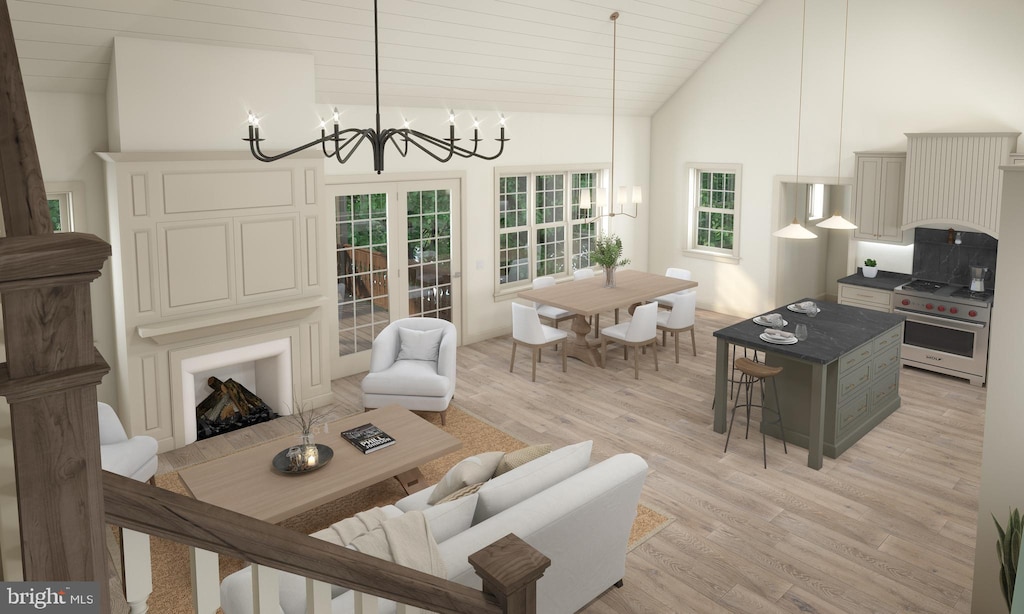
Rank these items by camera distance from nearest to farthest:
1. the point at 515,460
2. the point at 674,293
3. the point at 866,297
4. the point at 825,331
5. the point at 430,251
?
the point at 515,460, the point at 825,331, the point at 866,297, the point at 430,251, the point at 674,293

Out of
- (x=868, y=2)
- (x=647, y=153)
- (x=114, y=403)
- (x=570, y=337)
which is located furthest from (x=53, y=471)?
(x=647, y=153)

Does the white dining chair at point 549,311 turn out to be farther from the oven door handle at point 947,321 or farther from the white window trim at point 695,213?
the oven door handle at point 947,321

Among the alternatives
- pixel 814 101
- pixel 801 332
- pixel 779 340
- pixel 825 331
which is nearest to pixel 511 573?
pixel 779 340

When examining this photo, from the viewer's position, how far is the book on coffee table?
512 cm

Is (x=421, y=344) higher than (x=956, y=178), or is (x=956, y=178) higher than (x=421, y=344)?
(x=956, y=178)

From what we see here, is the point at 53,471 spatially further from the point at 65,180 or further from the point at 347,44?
the point at 347,44

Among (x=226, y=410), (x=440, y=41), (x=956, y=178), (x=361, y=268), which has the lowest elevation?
(x=226, y=410)

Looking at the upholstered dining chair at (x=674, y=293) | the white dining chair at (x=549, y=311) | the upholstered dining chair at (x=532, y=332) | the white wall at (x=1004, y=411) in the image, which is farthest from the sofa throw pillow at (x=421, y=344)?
the white wall at (x=1004, y=411)

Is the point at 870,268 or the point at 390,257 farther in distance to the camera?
the point at 870,268

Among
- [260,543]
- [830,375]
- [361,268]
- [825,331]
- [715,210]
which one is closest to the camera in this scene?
[260,543]

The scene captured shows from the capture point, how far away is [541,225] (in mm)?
9789

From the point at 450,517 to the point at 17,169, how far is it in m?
2.87

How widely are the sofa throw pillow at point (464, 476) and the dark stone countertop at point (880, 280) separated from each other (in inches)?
232

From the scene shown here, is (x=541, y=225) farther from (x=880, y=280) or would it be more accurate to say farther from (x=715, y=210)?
(x=880, y=280)
